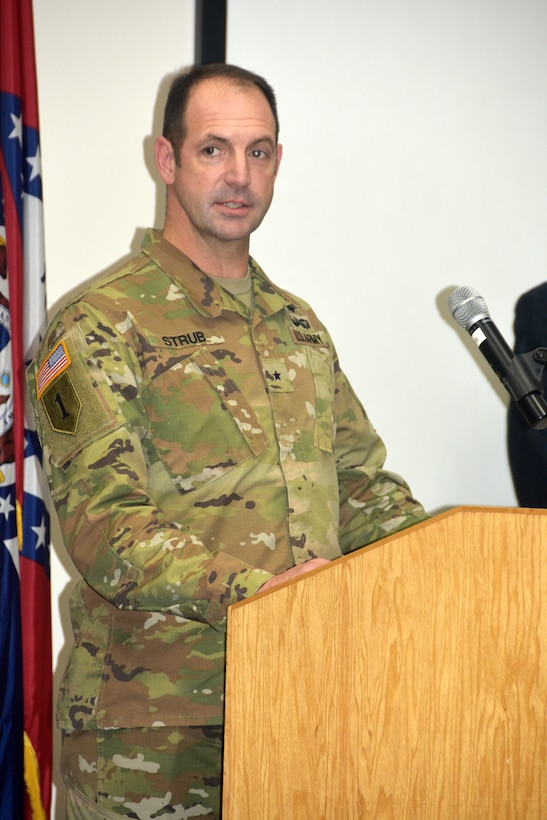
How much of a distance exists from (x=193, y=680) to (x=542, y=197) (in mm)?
1746

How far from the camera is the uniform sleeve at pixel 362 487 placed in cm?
155

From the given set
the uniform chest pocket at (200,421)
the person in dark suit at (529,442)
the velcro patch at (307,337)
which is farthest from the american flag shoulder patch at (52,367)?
the person in dark suit at (529,442)

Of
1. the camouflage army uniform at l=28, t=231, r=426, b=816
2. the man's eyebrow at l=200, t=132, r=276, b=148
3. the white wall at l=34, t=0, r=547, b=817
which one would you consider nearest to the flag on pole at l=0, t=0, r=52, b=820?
the white wall at l=34, t=0, r=547, b=817

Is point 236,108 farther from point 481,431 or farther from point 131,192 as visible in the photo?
point 481,431

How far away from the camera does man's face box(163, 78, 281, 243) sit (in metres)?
1.54

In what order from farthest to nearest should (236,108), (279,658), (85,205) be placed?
(85,205) < (236,108) < (279,658)

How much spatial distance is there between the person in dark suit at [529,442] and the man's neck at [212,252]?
706mm

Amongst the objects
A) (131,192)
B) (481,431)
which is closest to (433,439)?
(481,431)

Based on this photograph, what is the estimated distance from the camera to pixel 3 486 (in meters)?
1.75

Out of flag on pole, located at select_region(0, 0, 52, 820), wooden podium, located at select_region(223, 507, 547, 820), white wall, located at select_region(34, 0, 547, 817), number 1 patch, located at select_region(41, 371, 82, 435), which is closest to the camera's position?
wooden podium, located at select_region(223, 507, 547, 820)

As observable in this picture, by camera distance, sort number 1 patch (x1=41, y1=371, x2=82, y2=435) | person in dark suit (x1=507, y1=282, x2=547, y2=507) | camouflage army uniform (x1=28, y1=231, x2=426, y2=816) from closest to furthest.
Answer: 1. camouflage army uniform (x1=28, y1=231, x2=426, y2=816)
2. number 1 patch (x1=41, y1=371, x2=82, y2=435)
3. person in dark suit (x1=507, y1=282, x2=547, y2=507)

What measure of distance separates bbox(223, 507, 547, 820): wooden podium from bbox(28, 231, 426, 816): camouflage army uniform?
22 centimetres

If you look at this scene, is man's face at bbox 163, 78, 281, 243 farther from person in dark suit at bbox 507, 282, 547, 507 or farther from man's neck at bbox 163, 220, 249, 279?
person in dark suit at bbox 507, 282, 547, 507

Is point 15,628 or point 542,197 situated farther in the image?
point 542,197
